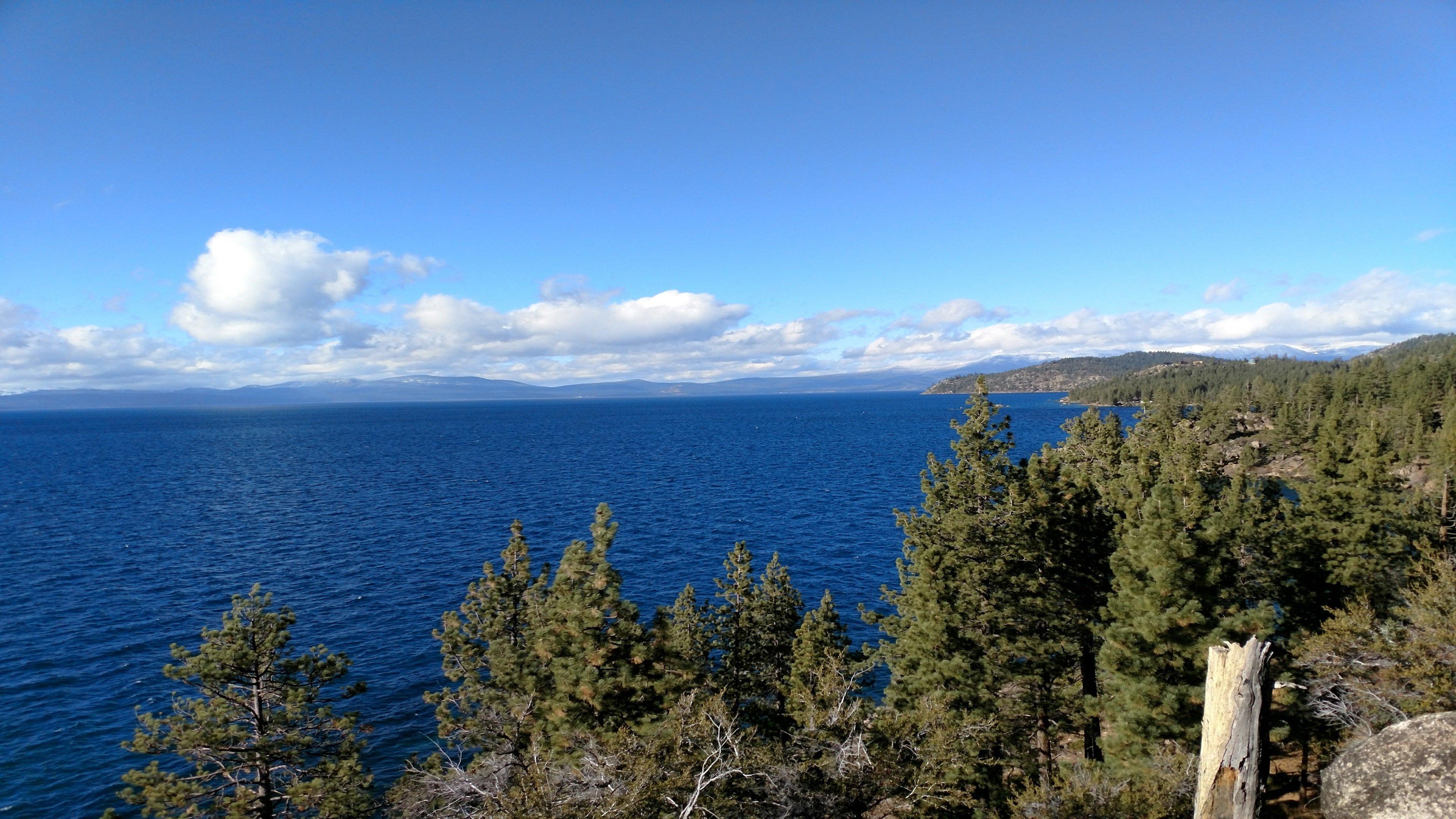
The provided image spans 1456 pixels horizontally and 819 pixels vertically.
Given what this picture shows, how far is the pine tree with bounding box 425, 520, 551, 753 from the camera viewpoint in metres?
22.6

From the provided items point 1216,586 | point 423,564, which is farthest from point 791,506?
point 1216,586

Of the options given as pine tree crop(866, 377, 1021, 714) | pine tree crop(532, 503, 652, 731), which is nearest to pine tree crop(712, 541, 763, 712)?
pine tree crop(866, 377, 1021, 714)

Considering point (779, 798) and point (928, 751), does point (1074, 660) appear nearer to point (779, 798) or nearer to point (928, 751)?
point (928, 751)

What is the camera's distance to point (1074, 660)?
2531 centimetres

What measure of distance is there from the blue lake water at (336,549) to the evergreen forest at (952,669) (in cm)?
487

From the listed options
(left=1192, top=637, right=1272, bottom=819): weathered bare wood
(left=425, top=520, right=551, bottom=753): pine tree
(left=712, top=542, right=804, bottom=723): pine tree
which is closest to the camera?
(left=1192, top=637, right=1272, bottom=819): weathered bare wood

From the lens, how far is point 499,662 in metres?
23.4

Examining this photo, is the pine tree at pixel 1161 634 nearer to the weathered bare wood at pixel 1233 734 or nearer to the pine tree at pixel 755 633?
the weathered bare wood at pixel 1233 734

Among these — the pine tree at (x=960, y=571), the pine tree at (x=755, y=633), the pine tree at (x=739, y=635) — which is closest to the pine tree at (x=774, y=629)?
the pine tree at (x=755, y=633)

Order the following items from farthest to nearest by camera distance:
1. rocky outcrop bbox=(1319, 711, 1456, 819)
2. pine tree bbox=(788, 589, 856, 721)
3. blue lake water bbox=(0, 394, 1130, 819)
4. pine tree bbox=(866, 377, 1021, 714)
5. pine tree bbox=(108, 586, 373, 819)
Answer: blue lake water bbox=(0, 394, 1130, 819) < pine tree bbox=(866, 377, 1021, 714) < pine tree bbox=(788, 589, 856, 721) < pine tree bbox=(108, 586, 373, 819) < rocky outcrop bbox=(1319, 711, 1456, 819)

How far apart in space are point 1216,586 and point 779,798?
1487 cm

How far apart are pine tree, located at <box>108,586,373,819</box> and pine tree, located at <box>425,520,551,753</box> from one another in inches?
152

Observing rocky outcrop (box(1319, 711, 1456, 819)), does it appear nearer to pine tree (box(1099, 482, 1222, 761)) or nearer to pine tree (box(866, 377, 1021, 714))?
pine tree (box(1099, 482, 1222, 761))

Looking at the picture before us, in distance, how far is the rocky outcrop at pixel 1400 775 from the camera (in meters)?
12.3
